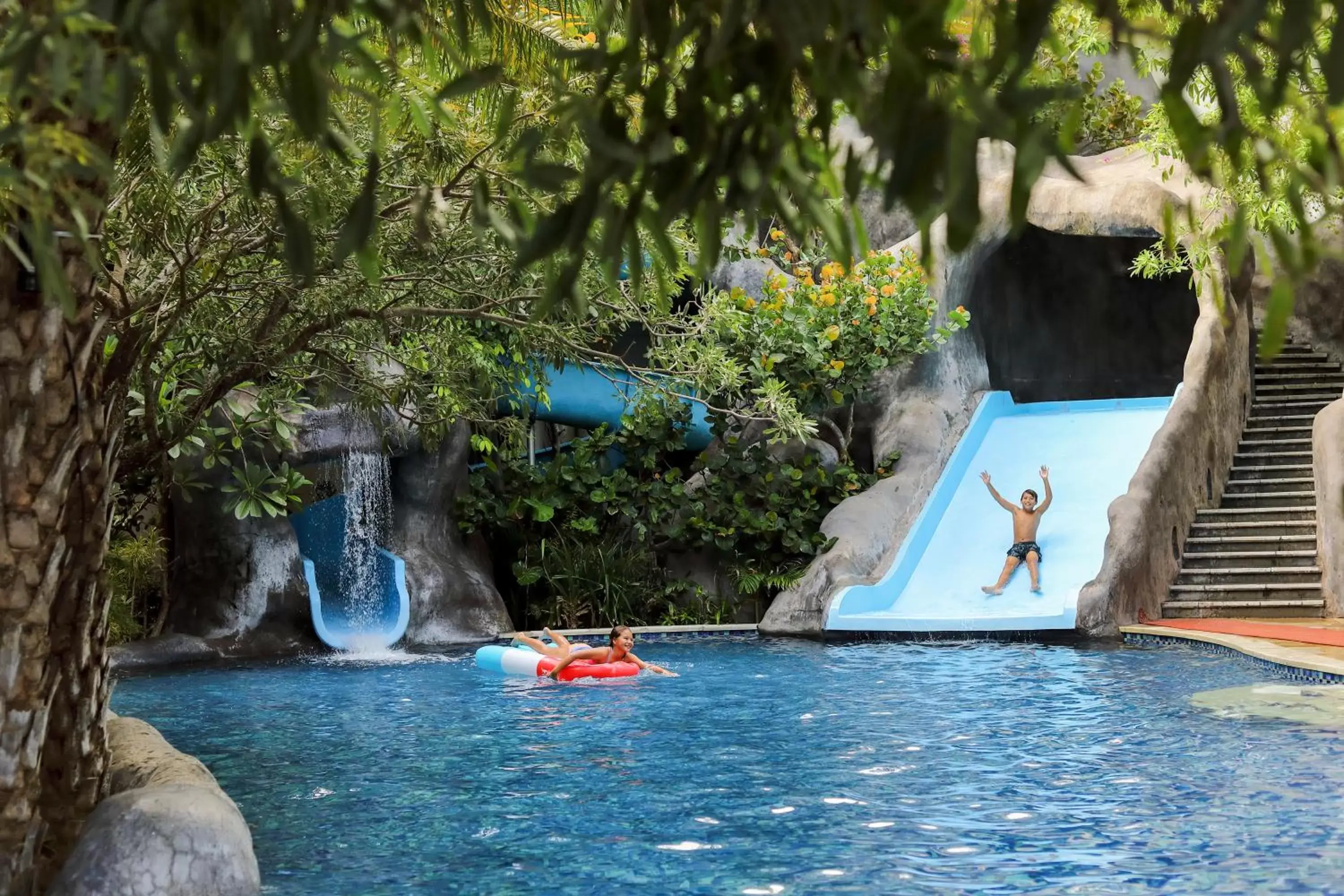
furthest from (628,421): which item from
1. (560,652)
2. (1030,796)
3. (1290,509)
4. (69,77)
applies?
(69,77)

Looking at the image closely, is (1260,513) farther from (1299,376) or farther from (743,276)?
(743,276)

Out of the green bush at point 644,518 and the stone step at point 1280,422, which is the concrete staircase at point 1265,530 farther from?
the green bush at point 644,518

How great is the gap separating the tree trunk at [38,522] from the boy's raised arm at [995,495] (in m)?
11.4

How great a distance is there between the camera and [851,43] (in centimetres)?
181

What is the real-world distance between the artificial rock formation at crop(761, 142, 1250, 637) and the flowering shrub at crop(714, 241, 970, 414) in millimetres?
570

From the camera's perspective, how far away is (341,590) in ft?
50.3

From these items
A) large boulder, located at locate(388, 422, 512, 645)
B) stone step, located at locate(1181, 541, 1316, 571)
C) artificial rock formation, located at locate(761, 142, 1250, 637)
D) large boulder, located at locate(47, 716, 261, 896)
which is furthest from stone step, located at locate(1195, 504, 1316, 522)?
large boulder, located at locate(47, 716, 261, 896)

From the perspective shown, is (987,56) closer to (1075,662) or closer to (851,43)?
(851,43)

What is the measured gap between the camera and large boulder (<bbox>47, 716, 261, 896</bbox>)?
4.61m

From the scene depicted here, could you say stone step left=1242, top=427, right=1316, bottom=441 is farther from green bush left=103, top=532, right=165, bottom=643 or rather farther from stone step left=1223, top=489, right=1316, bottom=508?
green bush left=103, top=532, right=165, bottom=643

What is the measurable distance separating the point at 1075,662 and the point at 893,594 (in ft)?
10.8

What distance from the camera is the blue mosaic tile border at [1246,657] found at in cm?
967

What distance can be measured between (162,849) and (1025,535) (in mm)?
11392

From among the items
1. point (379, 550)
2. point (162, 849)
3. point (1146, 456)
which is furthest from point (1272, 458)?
point (162, 849)
